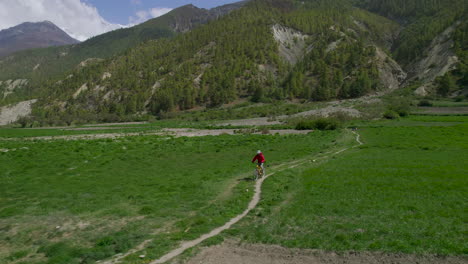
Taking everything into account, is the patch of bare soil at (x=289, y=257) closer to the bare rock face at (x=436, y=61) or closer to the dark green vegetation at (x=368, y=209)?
the dark green vegetation at (x=368, y=209)

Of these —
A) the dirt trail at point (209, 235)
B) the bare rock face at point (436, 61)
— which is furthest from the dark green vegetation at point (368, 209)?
the bare rock face at point (436, 61)

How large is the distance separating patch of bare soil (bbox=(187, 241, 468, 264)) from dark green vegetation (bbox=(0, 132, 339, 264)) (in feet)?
6.13

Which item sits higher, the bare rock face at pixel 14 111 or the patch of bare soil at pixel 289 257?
the bare rock face at pixel 14 111

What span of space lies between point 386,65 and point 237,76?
7925 centimetres

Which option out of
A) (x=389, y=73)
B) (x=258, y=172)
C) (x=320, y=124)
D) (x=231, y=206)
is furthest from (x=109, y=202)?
(x=389, y=73)

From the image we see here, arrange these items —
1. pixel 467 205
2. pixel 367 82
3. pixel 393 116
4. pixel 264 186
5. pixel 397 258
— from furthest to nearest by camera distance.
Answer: pixel 367 82 → pixel 393 116 → pixel 264 186 → pixel 467 205 → pixel 397 258

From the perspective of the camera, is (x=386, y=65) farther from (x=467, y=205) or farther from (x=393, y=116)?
(x=467, y=205)

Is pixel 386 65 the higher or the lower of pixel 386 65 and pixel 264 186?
the higher

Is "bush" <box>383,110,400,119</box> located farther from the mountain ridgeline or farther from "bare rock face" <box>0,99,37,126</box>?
"bare rock face" <box>0,99,37,126</box>

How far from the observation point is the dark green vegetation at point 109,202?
12.9m

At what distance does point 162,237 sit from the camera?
43.4 ft

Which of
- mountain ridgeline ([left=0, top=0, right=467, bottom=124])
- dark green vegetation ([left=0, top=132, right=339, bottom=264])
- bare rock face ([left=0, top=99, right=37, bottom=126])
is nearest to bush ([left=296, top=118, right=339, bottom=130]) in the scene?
dark green vegetation ([left=0, top=132, right=339, bottom=264])

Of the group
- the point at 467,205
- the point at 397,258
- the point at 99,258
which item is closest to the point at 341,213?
the point at 397,258

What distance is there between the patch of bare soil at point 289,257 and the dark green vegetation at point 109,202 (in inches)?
73.5
